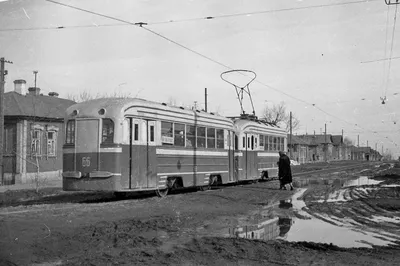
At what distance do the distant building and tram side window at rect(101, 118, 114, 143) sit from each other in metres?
13.4

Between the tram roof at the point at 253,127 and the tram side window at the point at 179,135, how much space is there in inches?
210

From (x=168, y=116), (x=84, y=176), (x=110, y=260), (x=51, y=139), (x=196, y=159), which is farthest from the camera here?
(x=51, y=139)

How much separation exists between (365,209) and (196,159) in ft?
22.4

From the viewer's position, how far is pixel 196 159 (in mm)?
16453

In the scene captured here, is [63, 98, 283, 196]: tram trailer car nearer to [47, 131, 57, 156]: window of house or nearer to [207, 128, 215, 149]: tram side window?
[207, 128, 215, 149]: tram side window

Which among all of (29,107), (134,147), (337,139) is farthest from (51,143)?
(337,139)

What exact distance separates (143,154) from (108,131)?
1425mm

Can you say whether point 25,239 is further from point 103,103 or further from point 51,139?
point 51,139

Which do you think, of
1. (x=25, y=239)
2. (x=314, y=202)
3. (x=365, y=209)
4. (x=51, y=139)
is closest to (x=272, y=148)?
(x=314, y=202)

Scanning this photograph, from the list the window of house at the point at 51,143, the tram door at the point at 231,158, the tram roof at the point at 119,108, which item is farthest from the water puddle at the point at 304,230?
the window of house at the point at 51,143

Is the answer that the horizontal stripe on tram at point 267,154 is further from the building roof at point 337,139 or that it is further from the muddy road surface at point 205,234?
the building roof at point 337,139

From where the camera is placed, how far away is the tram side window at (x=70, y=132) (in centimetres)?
1333

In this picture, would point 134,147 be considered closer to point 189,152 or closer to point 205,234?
point 189,152

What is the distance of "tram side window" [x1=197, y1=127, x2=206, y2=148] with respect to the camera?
54.6 feet
